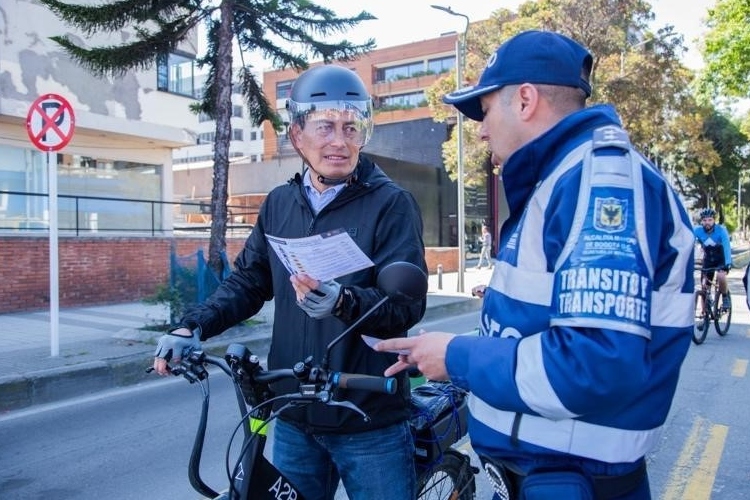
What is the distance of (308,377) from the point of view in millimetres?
1854

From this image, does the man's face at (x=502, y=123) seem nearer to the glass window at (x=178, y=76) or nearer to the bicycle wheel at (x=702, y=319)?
the bicycle wheel at (x=702, y=319)

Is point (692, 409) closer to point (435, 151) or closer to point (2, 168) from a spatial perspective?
point (2, 168)

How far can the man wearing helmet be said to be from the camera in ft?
6.93

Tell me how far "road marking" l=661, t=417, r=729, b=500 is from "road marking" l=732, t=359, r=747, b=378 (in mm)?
2332

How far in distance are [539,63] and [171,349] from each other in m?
1.43

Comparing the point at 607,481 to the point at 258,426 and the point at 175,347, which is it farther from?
the point at 175,347

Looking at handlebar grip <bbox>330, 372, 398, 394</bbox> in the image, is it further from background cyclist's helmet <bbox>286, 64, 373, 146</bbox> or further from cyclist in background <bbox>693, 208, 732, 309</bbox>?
cyclist in background <bbox>693, 208, 732, 309</bbox>

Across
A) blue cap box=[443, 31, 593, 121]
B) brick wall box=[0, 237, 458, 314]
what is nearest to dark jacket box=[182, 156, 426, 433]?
blue cap box=[443, 31, 593, 121]

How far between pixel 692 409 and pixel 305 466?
4975 millimetres

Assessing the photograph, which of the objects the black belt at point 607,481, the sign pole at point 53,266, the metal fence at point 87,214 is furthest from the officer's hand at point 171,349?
the metal fence at point 87,214

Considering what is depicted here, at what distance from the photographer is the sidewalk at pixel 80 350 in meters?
6.66

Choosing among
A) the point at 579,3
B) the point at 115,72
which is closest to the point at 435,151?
the point at 579,3

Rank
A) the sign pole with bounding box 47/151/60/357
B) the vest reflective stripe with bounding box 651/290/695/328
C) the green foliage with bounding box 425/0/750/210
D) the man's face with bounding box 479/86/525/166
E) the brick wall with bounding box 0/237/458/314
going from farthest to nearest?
the green foliage with bounding box 425/0/750/210 → the brick wall with bounding box 0/237/458/314 → the sign pole with bounding box 47/151/60/357 → the man's face with bounding box 479/86/525/166 → the vest reflective stripe with bounding box 651/290/695/328

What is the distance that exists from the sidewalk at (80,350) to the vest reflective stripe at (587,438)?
6320 mm
